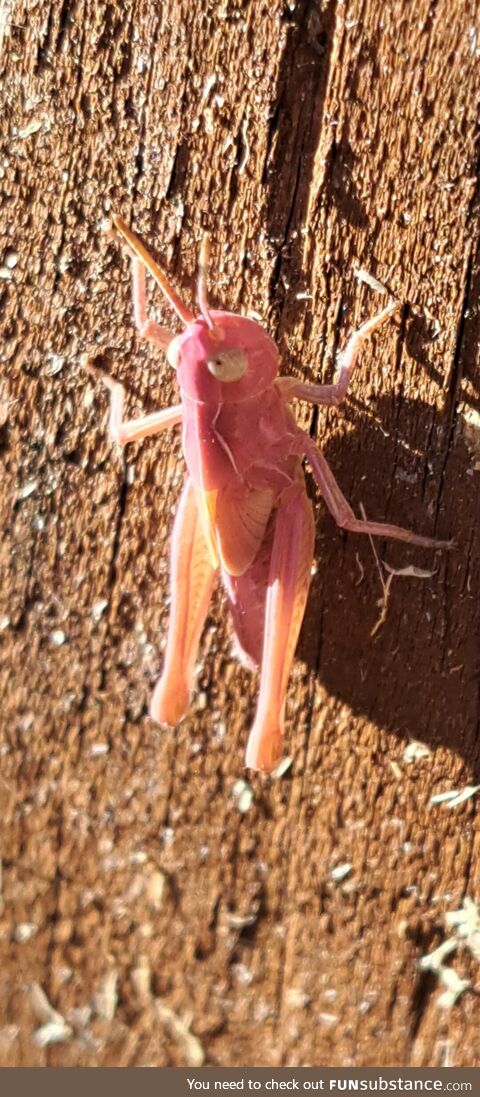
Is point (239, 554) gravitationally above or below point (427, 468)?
below

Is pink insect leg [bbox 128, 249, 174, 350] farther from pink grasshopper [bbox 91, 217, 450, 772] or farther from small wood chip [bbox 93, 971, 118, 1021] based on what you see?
small wood chip [bbox 93, 971, 118, 1021]

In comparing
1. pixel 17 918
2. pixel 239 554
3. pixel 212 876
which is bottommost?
pixel 17 918

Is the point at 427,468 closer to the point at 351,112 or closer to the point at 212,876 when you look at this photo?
the point at 351,112

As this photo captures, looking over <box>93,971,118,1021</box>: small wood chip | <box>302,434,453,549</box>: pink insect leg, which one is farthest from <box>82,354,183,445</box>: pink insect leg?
<box>93,971,118,1021</box>: small wood chip

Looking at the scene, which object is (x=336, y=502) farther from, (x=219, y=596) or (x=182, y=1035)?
(x=182, y=1035)

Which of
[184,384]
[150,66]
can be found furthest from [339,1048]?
[150,66]

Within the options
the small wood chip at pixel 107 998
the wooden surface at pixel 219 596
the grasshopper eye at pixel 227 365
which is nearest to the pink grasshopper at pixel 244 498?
the grasshopper eye at pixel 227 365
